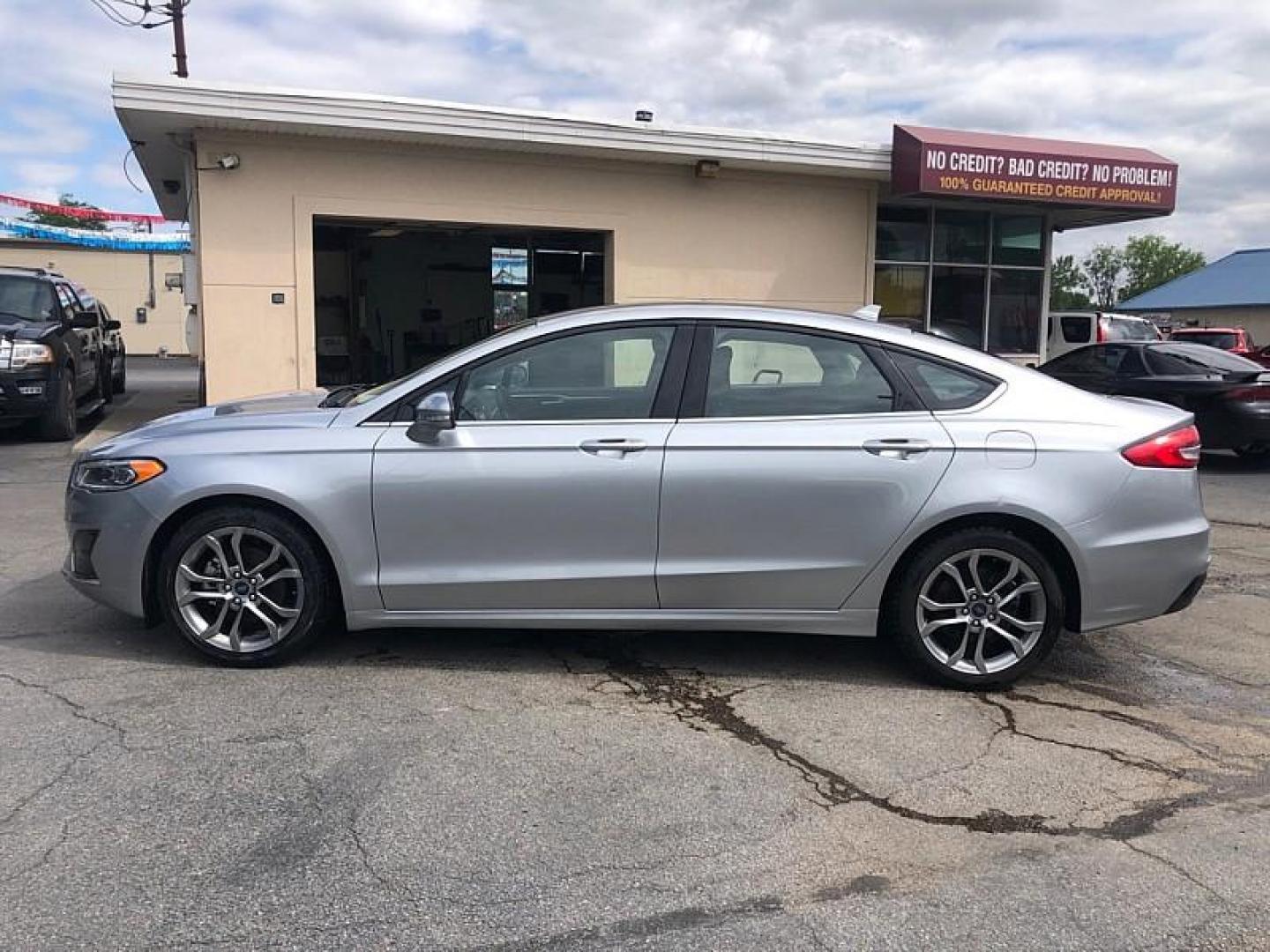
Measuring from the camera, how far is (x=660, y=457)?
4.59 m

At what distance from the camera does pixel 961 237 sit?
1642 centimetres

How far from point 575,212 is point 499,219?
1037 millimetres

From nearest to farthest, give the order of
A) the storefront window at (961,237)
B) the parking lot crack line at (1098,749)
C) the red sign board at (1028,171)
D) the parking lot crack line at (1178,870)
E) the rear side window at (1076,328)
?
the parking lot crack line at (1178,870), the parking lot crack line at (1098,749), the red sign board at (1028,171), the storefront window at (961,237), the rear side window at (1076,328)

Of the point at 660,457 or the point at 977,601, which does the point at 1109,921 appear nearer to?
the point at 977,601

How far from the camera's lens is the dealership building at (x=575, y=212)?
41.2 ft

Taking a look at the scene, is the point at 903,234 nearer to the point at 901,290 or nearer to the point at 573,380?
the point at 901,290

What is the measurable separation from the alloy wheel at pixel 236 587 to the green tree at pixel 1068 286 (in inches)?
3904

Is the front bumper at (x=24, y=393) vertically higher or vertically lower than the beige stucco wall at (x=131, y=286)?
lower

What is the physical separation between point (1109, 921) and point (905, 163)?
496 inches

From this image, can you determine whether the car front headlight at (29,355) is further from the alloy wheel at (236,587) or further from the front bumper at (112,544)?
the alloy wheel at (236,587)

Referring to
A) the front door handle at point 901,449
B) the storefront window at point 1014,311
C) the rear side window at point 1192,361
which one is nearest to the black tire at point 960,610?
the front door handle at point 901,449

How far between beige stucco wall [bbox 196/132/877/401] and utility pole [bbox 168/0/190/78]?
13766mm

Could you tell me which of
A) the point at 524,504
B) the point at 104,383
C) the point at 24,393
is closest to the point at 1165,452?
the point at 524,504

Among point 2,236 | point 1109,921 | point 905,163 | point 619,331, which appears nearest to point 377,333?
point 905,163
